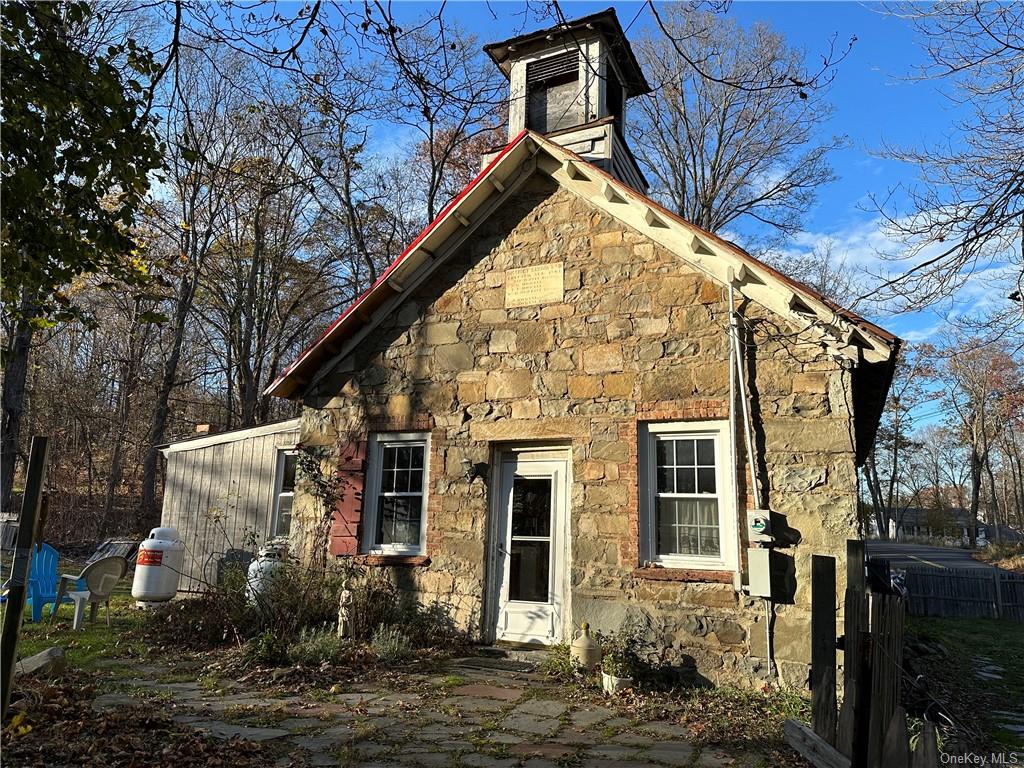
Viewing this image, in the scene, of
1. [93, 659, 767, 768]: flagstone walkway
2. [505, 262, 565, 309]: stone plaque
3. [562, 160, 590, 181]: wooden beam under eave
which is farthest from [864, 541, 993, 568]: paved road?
[93, 659, 767, 768]: flagstone walkway

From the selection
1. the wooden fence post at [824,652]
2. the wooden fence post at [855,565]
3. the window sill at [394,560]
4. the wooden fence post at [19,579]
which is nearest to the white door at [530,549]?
the window sill at [394,560]

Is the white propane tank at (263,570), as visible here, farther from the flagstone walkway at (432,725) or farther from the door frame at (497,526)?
the door frame at (497,526)

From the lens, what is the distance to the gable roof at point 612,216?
23.0 ft

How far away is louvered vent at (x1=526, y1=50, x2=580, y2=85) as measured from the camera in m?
11.0

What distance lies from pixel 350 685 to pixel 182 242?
18259 mm

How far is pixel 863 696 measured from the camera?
3518mm

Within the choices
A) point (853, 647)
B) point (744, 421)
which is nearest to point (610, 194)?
point (744, 421)

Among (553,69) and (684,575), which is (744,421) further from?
(553,69)

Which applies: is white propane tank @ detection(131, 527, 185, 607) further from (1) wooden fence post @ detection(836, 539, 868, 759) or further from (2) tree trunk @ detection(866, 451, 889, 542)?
(2) tree trunk @ detection(866, 451, 889, 542)

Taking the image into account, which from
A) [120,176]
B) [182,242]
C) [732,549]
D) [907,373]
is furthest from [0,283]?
[907,373]

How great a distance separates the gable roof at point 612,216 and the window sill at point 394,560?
2.68 meters

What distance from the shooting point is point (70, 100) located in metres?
5.07

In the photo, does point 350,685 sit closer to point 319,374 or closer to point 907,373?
point 319,374

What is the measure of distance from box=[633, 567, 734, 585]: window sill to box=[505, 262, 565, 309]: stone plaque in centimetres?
354
